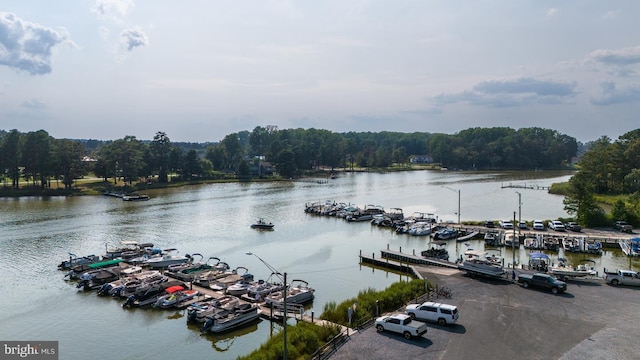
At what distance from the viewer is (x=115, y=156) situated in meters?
109

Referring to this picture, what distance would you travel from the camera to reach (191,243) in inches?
2192

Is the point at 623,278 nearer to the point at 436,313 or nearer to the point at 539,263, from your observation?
the point at 539,263

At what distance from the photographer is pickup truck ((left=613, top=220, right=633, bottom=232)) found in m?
52.8

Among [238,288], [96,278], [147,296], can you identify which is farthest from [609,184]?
[96,278]

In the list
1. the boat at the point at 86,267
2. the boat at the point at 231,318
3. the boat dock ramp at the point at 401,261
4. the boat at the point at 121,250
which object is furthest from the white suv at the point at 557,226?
the boat at the point at 86,267

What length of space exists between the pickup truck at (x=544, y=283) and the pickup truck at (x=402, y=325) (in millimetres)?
11055

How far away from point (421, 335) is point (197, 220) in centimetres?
5320

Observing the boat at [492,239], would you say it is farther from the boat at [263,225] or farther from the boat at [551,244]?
the boat at [263,225]

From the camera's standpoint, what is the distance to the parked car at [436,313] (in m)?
25.2

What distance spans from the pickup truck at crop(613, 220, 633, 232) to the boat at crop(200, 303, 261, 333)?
4384cm

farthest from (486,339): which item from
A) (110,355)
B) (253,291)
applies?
(110,355)

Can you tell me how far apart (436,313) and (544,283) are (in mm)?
9805

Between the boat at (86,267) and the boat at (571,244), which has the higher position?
the boat at (571,244)

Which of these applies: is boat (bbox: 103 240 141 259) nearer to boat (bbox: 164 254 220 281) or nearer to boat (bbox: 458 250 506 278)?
boat (bbox: 164 254 220 281)
